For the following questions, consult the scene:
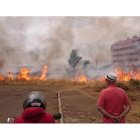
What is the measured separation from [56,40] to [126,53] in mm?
4604

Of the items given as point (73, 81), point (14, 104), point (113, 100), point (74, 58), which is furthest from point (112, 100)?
point (73, 81)

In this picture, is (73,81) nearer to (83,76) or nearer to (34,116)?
(83,76)

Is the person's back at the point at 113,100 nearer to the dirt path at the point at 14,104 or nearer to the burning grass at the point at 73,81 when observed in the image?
the dirt path at the point at 14,104

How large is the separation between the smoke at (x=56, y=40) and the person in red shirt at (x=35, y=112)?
27.4 ft

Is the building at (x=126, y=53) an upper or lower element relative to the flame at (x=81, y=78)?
upper

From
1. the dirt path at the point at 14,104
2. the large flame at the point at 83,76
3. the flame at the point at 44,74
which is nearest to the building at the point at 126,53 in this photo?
the large flame at the point at 83,76

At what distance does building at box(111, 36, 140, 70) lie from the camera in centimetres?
1167

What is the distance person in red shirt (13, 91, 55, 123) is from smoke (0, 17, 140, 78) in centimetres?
835

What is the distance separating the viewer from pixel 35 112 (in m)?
1.93

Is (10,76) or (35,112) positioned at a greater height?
(10,76)

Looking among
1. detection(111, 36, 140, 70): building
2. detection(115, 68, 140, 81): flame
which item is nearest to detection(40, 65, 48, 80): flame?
detection(111, 36, 140, 70): building

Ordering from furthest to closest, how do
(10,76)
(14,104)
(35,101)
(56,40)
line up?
(10,76)
(56,40)
(14,104)
(35,101)

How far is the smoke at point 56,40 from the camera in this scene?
36.1 feet
